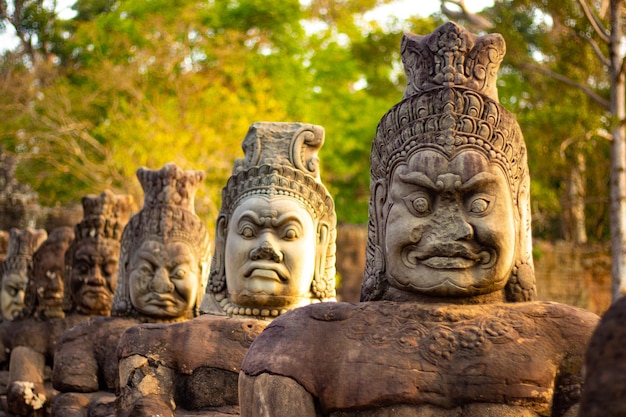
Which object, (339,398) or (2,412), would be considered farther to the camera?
(2,412)

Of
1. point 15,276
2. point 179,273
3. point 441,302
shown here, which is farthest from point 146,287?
point 15,276

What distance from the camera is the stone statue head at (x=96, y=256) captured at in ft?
34.2

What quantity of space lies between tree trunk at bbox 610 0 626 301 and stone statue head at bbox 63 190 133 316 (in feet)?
28.9

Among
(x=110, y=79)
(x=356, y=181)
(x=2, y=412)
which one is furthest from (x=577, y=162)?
(x=2, y=412)

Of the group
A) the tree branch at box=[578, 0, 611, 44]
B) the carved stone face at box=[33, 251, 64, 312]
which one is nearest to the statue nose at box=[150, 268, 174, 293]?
the carved stone face at box=[33, 251, 64, 312]

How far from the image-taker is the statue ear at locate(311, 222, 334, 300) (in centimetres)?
738

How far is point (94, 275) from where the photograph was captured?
1043 centimetres

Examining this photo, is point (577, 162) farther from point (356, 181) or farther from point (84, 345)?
point (84, 345)

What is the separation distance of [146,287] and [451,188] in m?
4.34

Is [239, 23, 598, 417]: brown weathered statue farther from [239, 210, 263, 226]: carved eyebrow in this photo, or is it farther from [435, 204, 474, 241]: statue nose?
[239, 210, 263, 226]: carved eyebrow

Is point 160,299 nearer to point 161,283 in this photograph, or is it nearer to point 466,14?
point 161,283

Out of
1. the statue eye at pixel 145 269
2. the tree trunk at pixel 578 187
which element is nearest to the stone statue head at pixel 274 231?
the statue eye at pixel 145 269

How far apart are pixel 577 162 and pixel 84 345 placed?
56.0 ft

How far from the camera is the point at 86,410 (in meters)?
8.24
